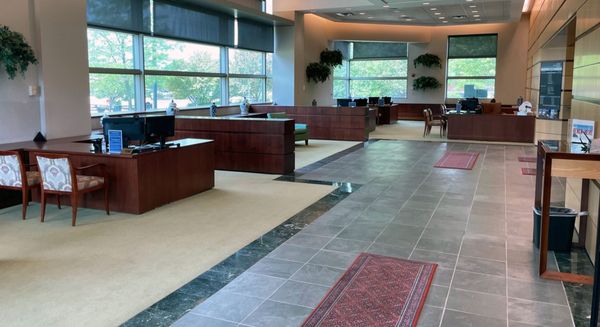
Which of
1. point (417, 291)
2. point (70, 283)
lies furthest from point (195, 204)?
point (417, 291)

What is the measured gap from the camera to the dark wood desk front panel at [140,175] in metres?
5.32

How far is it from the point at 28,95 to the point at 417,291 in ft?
18.4

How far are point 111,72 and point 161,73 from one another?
1.37 m

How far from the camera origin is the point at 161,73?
9.59 metres

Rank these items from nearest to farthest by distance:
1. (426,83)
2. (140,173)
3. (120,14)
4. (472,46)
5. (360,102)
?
1. (140,173)
2. (120,14)
3. (360,102)
4. (472,46)
5. (426,83)

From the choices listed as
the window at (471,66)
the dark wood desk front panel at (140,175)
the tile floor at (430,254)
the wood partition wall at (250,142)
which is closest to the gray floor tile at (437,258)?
the tile floor at (430,254)

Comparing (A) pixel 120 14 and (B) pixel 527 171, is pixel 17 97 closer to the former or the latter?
(A) pixel 120 14

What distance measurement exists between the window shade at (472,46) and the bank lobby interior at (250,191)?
4.81 meters

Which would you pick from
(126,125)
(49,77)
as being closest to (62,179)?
(126,125)

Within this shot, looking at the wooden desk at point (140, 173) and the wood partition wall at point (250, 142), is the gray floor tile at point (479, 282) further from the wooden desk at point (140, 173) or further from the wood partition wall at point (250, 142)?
the wood partition wall at point (250, 142)

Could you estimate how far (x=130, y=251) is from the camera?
4121 mm

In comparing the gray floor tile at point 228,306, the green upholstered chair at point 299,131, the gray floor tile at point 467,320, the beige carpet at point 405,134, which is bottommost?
the gray floor tile at point 228,306

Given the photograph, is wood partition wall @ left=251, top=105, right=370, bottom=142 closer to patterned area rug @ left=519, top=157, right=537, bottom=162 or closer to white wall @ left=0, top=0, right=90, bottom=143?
patterned area rug @ left=519, top=157, right=537, bottom=162

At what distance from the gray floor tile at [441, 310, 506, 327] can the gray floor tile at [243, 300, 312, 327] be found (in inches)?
33.4
